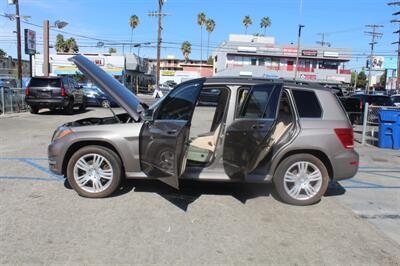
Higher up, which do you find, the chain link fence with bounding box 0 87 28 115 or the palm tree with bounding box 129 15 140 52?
the palm tree with bounding box 129 15 140 52

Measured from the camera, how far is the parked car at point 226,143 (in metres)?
5.45

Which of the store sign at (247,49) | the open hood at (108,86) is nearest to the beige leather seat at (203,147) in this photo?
the open hood at (108,86)

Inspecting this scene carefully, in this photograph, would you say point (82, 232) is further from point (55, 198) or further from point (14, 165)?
point (14, 165)

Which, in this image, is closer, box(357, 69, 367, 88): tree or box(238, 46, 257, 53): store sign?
box(238, 46, 257, 53): store sign

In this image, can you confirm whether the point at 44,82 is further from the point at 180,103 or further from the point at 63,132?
the point at 180,103

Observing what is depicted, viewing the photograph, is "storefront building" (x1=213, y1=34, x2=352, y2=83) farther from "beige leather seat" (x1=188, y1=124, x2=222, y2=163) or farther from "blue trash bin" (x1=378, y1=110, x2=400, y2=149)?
"beige leather seat" (x1=188, y1=124, x2=222, y2=163)

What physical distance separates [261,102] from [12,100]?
16655 mm

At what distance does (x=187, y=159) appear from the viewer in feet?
18.3

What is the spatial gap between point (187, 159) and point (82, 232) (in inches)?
70.8

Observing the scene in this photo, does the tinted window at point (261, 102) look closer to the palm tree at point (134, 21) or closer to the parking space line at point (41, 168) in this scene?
the parking space line at point (41, 168)

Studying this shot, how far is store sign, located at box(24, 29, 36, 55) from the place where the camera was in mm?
31583

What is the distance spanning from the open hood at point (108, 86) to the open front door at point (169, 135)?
1.28 feet

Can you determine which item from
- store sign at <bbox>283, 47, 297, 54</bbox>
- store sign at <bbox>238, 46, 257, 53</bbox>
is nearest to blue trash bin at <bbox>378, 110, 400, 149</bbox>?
store sign at <bbox>238, 46, 257, 53</bbox>

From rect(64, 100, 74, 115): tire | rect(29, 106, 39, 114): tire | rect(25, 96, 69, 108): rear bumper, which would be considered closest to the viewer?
rect(25, 96, 69, 108): rear bumper
